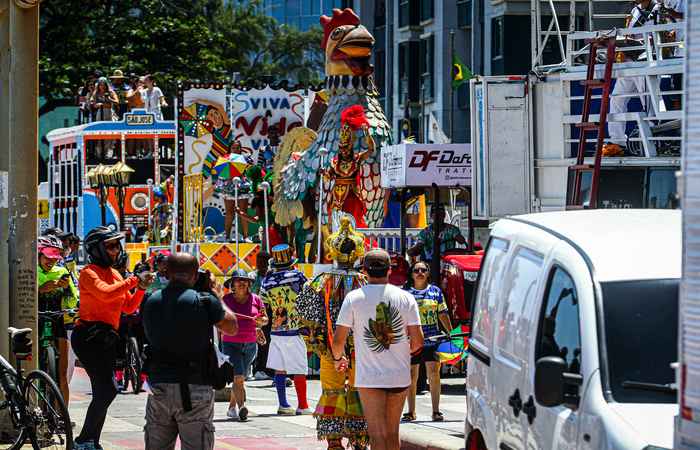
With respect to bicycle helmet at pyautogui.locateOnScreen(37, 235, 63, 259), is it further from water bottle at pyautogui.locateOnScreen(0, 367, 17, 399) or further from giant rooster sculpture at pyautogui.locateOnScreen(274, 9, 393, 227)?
giant rooster sculpture at pyautogui.locateOnScreen(274, 9, 393, 227)

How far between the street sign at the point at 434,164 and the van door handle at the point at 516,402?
9904 millimetres

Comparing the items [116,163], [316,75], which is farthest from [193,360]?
[316,75]

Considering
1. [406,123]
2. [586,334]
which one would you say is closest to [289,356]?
[586,334]

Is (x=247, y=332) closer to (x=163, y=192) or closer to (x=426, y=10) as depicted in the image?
(x=163, y=192)

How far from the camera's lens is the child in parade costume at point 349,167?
1738cm

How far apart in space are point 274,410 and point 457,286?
310 cm

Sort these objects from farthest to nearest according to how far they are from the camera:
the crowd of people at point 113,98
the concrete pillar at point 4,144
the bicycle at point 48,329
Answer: the crowd of people at point 113,98 < the bicycle at point 48,329 < the concrete pillar at point 4,144

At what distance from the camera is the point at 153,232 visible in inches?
1137

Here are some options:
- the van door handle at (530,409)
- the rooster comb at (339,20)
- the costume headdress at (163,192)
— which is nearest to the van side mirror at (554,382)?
the van door handle at (530,409)

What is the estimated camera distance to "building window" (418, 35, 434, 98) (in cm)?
4092

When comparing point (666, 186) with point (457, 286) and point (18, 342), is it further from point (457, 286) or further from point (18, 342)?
point (18, 342)

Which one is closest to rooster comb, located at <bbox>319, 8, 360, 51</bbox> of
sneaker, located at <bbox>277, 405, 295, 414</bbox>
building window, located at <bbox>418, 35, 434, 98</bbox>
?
sneaker, located at <bbox>277, 405, 295, 414</bbox>

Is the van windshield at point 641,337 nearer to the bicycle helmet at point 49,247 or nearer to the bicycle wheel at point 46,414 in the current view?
the bicycle wheel at point 46,414

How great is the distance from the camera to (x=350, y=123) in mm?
17375
